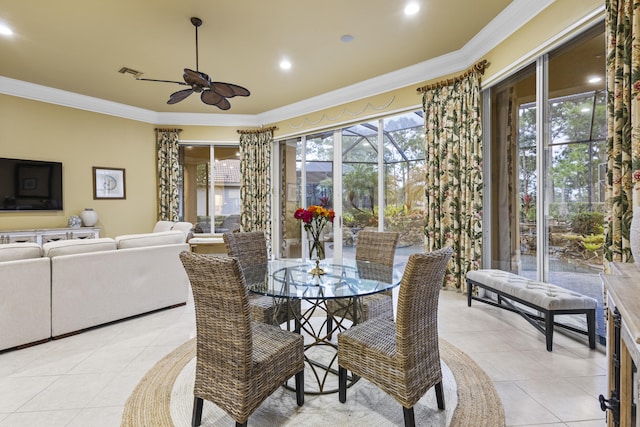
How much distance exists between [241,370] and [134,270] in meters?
2.25

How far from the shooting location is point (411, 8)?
9.82 feet

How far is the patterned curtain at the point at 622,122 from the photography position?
6.14ft

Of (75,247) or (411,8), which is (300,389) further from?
(411,8)

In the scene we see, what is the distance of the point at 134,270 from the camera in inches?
123

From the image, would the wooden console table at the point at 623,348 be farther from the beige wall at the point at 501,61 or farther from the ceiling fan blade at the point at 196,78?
the ceiling fan blade at the point at 196,78

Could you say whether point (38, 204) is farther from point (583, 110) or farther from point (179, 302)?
point (583, 110)

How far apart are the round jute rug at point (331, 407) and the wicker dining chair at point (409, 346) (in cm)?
14

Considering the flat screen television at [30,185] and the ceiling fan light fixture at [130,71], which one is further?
the flat screen television at [30,185]

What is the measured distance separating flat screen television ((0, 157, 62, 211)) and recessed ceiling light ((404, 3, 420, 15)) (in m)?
5.69

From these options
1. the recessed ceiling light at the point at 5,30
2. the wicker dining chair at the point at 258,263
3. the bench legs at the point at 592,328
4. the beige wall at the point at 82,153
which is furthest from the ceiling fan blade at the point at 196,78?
→ the bench legs at the point at 592,328

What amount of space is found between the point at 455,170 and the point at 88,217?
5.85 meters

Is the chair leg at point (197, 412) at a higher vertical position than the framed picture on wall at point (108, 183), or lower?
lower

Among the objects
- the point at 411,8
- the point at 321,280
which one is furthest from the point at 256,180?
the point at 321,280

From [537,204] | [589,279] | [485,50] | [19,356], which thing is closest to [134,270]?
[19,356]
